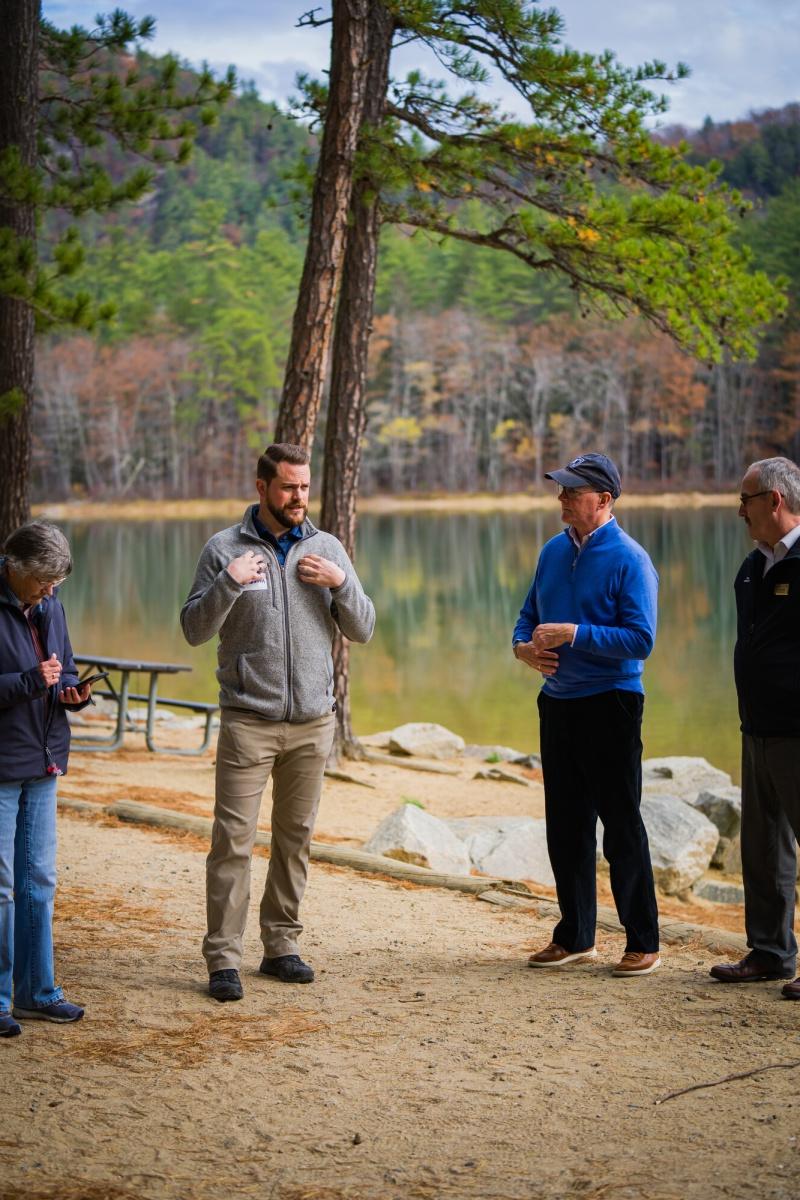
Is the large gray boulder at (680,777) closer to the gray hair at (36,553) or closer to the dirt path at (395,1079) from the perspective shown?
the dirt path at (395,1079)

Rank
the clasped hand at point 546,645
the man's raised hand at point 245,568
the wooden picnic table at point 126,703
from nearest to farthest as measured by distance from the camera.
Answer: the man's raised hand at point 245,568 < the clasped hand at point 546,645 < the wooden picnic table at point 126,703

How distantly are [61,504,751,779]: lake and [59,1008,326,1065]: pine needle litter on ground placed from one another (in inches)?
412

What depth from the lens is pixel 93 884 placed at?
6320 mm

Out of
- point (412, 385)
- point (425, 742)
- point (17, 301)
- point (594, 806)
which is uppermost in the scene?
point (412, 385)

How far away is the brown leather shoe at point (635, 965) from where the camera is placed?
4.94 m

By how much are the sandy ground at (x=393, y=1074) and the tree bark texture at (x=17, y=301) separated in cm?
555

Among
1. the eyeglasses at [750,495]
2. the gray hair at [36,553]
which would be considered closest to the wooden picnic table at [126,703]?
the gray hair at [36,553]

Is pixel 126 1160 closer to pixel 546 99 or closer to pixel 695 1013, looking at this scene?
pixel 695 1013

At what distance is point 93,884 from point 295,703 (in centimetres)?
223

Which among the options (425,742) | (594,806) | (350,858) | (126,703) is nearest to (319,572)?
(594,806)

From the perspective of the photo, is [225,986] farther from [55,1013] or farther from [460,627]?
[460,627]

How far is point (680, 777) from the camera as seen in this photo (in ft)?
39.7

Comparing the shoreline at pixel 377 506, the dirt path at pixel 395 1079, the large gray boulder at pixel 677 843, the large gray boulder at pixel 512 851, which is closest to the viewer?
the dirt path at pixel 395 1079

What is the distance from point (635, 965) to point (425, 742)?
822 cm
